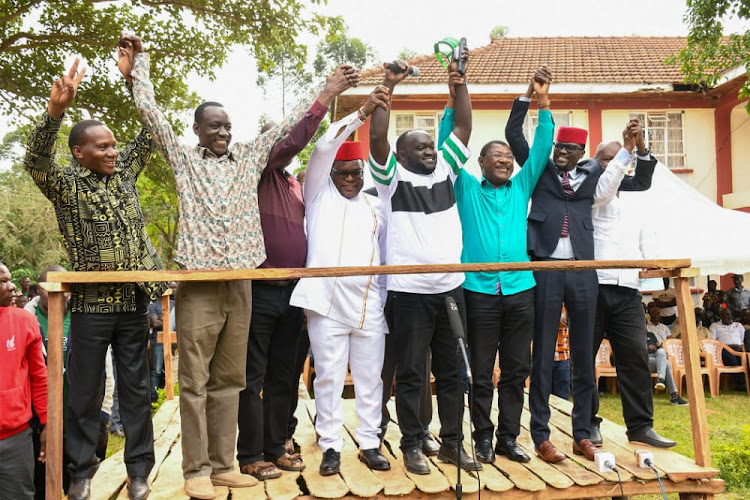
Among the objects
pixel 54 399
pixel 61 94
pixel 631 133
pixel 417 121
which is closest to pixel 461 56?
pixel 631 133

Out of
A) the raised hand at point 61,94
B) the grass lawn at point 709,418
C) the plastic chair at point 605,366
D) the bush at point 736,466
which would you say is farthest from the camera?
the plastic chair at point 605,366

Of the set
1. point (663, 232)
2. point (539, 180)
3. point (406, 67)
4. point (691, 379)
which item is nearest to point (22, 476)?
point (406, 67)

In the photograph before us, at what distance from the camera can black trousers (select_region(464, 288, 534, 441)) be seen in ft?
15.7

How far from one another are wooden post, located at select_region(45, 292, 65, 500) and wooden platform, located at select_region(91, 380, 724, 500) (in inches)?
15.6

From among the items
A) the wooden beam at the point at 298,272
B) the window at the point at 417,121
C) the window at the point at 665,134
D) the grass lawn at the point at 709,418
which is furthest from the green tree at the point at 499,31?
the wooden beam at the point at 298,272

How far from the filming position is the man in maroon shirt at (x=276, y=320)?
4.39 meters

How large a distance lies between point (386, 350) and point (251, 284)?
1.44 m

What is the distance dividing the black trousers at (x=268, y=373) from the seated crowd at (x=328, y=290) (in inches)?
0.5

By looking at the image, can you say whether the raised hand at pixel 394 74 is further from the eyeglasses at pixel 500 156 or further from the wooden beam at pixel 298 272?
the wooden beam at pixel 298 272

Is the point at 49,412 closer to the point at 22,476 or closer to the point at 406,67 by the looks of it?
the point at 22,476

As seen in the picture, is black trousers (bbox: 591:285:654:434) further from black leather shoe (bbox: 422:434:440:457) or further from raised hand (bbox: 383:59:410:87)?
raised hand (bbox: 383:59:410:87)

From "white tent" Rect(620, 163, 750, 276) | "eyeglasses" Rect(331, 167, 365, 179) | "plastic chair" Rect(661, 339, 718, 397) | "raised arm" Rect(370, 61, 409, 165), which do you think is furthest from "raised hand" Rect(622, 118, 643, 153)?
"plastic chair" Rect(661, 339, 718, 397)

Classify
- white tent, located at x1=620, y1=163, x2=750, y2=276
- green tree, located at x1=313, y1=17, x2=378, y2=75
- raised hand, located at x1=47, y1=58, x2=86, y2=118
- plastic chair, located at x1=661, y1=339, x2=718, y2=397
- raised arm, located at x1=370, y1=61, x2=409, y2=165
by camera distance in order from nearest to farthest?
raised hand, located at x1=47, y1=58, x2=86, y2=118 → raised arm, located at x1=370, y1=61, x2=409, y2=165 → white tent, located at x1=620, y1=163, x2=750, y2=276 → plastic chair, located at x1=661, y1=339, x2=718, y2=397 → green tree, located at x1=313, y1=17, x2=378, y2=75

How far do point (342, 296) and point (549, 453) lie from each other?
1.76 meters
